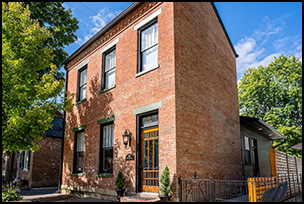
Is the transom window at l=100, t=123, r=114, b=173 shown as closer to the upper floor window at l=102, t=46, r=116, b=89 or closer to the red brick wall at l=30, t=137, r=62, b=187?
the upper floor window at l=102, t=46, r=116, b=89

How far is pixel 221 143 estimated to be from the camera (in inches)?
427

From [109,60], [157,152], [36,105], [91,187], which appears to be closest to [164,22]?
[109,60]

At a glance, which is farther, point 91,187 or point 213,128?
point 91,187

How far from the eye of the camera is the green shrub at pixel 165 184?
750cm

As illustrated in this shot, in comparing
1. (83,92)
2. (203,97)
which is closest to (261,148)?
(203,97)

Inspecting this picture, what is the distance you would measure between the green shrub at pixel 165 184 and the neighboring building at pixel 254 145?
6.85 m

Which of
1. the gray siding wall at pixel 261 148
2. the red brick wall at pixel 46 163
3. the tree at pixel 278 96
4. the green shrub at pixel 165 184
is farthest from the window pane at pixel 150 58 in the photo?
the tree at pixel 278 96

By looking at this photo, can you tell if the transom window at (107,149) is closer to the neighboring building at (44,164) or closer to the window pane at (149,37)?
the window pane at (149,37)

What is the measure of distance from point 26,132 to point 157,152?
5.29 metres

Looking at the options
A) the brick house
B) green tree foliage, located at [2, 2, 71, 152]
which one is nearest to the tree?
the brick house

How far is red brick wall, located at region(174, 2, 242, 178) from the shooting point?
8.55 meters

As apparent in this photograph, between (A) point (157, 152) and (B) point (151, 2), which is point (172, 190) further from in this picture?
(B) point (151, 2)

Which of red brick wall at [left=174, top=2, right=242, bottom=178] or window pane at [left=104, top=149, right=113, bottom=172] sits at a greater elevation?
red brick wall at [left=174, top=2, right=242, bottom=178]

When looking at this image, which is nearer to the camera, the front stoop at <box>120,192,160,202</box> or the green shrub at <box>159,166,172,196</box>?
the green shrub at <box>159,166,172,196</box>
